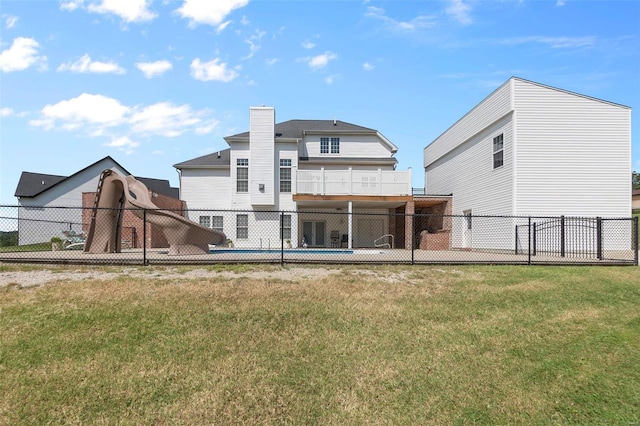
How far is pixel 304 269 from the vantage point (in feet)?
31.2

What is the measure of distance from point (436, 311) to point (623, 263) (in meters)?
9.07

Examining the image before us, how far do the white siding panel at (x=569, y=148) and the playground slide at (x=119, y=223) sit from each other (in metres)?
13.4

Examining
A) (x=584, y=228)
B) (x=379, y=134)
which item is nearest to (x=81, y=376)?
(x=584, y=228)

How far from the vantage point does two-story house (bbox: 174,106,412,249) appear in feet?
68.8

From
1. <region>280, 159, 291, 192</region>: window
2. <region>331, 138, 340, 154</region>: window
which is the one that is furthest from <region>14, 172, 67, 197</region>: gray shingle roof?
<region>331, 138, 340, 154</region>: window

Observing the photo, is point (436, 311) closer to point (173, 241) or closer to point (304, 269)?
point (304, 269)

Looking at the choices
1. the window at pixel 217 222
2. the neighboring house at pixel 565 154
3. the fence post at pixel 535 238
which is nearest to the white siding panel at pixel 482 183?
the neighboring house at pixel 565 154

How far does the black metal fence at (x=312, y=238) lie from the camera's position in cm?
1161

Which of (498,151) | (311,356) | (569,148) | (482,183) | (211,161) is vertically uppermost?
(211,161)

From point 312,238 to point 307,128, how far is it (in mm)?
7290

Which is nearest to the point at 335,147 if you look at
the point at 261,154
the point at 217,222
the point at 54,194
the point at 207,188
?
the point at 261,154

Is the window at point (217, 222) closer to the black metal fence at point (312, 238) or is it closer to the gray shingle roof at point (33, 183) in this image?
the black metal fence at point (312, 238)

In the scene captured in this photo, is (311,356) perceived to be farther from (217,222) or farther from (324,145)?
(324,145)

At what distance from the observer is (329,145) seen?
24875mm
